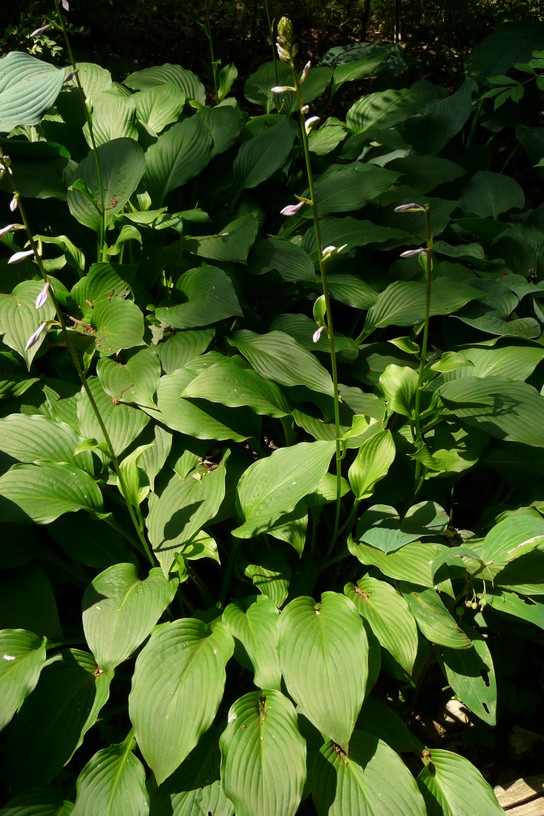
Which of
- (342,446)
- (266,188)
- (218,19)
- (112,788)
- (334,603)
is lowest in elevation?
(112,788)

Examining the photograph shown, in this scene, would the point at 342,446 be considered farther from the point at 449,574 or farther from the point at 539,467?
the point at 539,467

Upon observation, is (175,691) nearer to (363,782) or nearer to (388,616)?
(363,782)

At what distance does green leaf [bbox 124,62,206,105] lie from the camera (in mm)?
4156

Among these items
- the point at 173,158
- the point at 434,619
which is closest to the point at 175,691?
the point at 434,619

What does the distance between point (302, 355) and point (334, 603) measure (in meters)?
0.98

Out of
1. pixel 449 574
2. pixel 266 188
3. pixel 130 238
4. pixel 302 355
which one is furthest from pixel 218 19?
pixel 449 574

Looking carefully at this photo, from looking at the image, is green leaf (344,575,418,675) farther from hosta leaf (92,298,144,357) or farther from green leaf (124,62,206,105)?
green leaf (124,62,206,105)

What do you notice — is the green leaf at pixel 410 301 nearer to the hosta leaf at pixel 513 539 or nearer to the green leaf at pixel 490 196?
the green leaf at pixel 490 196

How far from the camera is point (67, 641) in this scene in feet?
7.26

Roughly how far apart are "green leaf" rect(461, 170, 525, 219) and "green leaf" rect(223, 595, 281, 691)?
2.58 meters

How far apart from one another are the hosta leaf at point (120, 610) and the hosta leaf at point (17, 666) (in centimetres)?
16

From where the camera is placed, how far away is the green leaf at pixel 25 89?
2541 mm

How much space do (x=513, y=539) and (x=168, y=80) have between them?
11.7 feet

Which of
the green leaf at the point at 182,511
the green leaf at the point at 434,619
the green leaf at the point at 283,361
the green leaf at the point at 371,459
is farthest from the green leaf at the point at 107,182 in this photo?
the green leaf at the point at 434,619
